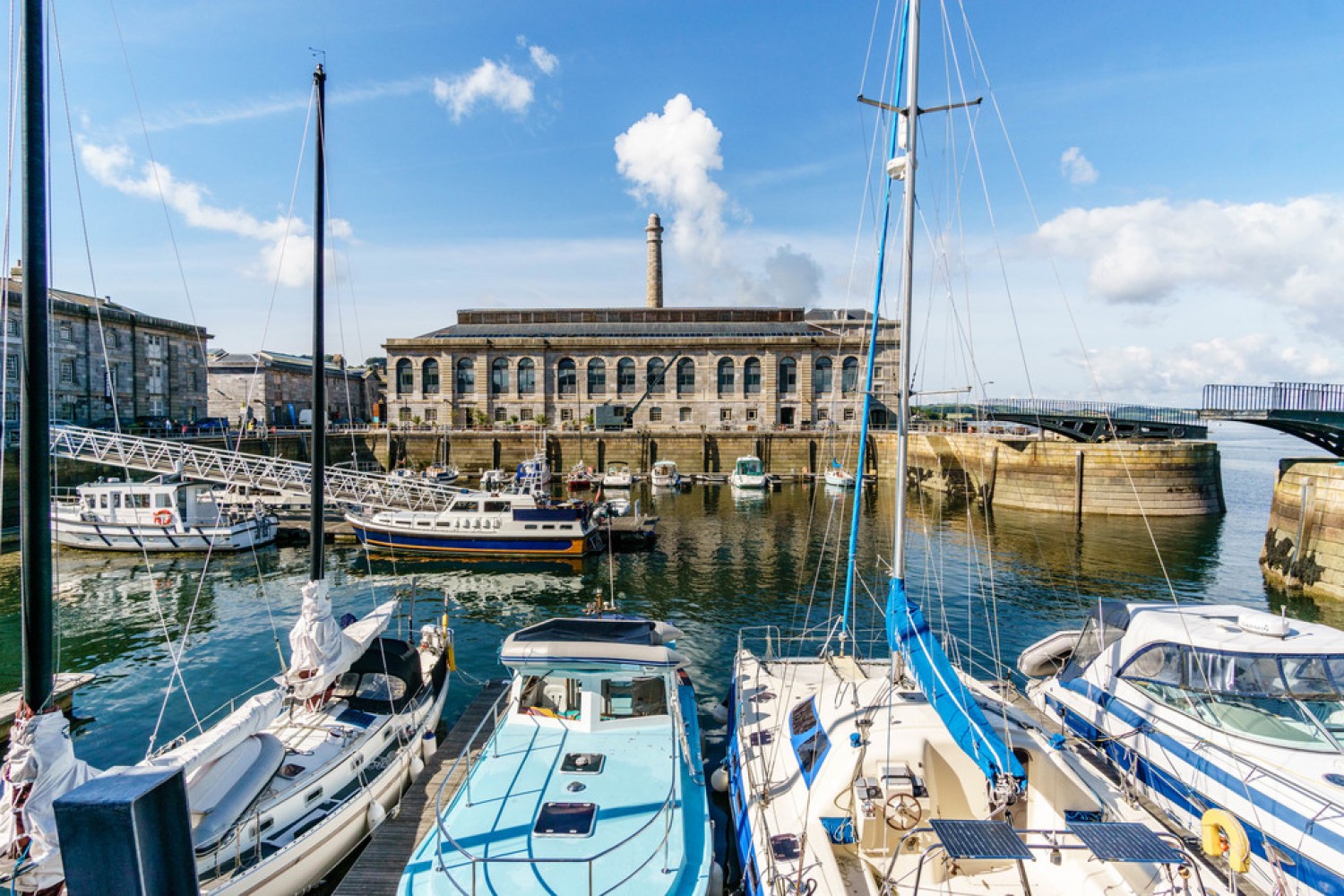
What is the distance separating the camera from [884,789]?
25.4ft

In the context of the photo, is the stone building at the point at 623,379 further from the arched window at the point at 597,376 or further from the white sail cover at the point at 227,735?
the white sail cover at the point at 227,735

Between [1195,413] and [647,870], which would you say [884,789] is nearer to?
[647,870]

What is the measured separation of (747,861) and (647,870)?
5.64 ft

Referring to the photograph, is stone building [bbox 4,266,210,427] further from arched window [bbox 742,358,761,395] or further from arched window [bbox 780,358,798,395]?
arched window [bbox 780,358,798,395]

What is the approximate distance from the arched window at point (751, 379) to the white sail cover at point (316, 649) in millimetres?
63230

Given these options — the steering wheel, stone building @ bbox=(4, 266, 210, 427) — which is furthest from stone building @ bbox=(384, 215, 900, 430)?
the steering wheel

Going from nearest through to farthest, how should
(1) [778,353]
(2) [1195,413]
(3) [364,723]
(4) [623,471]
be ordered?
1. (3) [364,723]
2. (2) [1195,413]
3. (4) [623,471]
4. (1) [778,353]

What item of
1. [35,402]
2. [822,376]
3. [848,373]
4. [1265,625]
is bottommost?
[1265,625]

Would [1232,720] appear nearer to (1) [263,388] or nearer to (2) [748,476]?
(2) [748,476]

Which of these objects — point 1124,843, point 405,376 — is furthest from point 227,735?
point 405,376

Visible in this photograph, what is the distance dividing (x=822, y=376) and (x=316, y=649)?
6588cm

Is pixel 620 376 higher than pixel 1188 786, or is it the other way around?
pixel 620 376

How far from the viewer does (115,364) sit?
5234 centimetres

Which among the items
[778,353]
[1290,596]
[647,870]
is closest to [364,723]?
[647,870]
